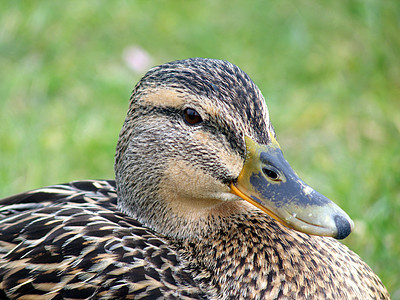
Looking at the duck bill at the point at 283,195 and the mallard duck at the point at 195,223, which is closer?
the duck bill at the point at 283,195

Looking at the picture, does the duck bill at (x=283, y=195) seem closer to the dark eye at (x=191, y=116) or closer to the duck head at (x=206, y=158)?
the duck head at (x=206, y=158)

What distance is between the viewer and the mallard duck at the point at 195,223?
2439mm

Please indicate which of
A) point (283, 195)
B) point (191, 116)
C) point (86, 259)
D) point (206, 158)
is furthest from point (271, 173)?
point (86, 259)

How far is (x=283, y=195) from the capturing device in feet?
7.89

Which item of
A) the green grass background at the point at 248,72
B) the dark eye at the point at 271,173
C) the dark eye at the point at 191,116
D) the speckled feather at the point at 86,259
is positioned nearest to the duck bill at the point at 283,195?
the dark eye at the point at 271,173

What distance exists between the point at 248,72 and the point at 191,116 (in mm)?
2994

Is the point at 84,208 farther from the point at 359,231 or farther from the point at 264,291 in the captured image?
the point at 359,231

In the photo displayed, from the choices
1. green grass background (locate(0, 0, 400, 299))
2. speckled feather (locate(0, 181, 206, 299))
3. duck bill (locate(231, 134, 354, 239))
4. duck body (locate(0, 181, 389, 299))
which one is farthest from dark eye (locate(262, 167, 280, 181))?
green grass background (locate(0, 0, 400, 299))

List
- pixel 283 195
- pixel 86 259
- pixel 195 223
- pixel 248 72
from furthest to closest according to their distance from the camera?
pixel 248 72, pixel 195 223, pixel 86 259, pixel 283 195

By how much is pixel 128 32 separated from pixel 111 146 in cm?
153

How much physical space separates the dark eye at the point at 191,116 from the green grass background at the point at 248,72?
5.33 feet

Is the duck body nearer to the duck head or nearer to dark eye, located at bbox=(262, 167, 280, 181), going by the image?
the duck head

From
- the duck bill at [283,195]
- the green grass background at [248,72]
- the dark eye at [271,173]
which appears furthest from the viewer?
the green grass background at [248,72]

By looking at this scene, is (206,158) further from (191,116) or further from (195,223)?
(195,223)
